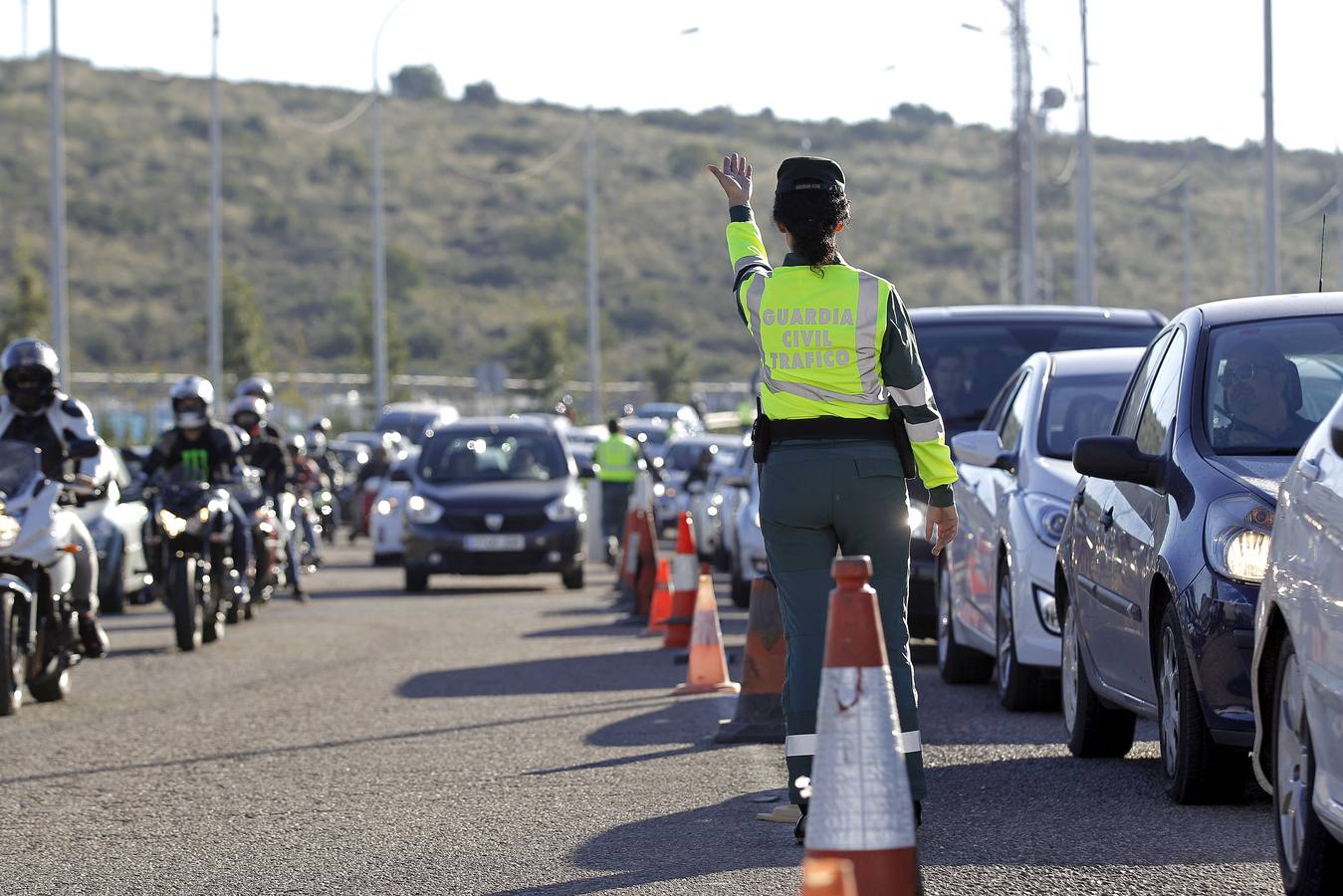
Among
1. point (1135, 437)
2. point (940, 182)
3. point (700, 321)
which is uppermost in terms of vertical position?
point (940, 182)

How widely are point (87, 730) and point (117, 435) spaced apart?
4151 cm

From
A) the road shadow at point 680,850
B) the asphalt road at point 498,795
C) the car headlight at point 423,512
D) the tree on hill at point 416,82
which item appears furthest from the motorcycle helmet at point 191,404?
the tree on hill at point 416,82

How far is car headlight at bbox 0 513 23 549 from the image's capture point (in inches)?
486

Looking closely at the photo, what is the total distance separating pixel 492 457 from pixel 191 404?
354 inches

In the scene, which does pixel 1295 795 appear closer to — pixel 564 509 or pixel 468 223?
pixel 564 509

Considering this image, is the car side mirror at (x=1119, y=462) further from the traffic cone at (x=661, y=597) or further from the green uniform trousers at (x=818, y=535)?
the traffic cone at (x=661, y=597)

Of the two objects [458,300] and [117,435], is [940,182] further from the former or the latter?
[117,435]

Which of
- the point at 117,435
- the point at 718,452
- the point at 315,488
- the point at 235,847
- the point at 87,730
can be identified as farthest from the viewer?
the point at 117,435

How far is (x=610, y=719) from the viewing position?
1170 cm

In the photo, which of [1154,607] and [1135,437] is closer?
[1154,607]

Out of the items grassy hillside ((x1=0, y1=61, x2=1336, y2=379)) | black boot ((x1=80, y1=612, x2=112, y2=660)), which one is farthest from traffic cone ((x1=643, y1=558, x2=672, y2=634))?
grassy hillside ((x1=0, y1=61, x2=1336, y2=379))

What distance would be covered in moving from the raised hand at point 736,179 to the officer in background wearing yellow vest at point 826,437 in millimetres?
522

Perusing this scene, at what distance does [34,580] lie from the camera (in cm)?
1260

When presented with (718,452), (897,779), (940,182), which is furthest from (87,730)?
(940,182)
